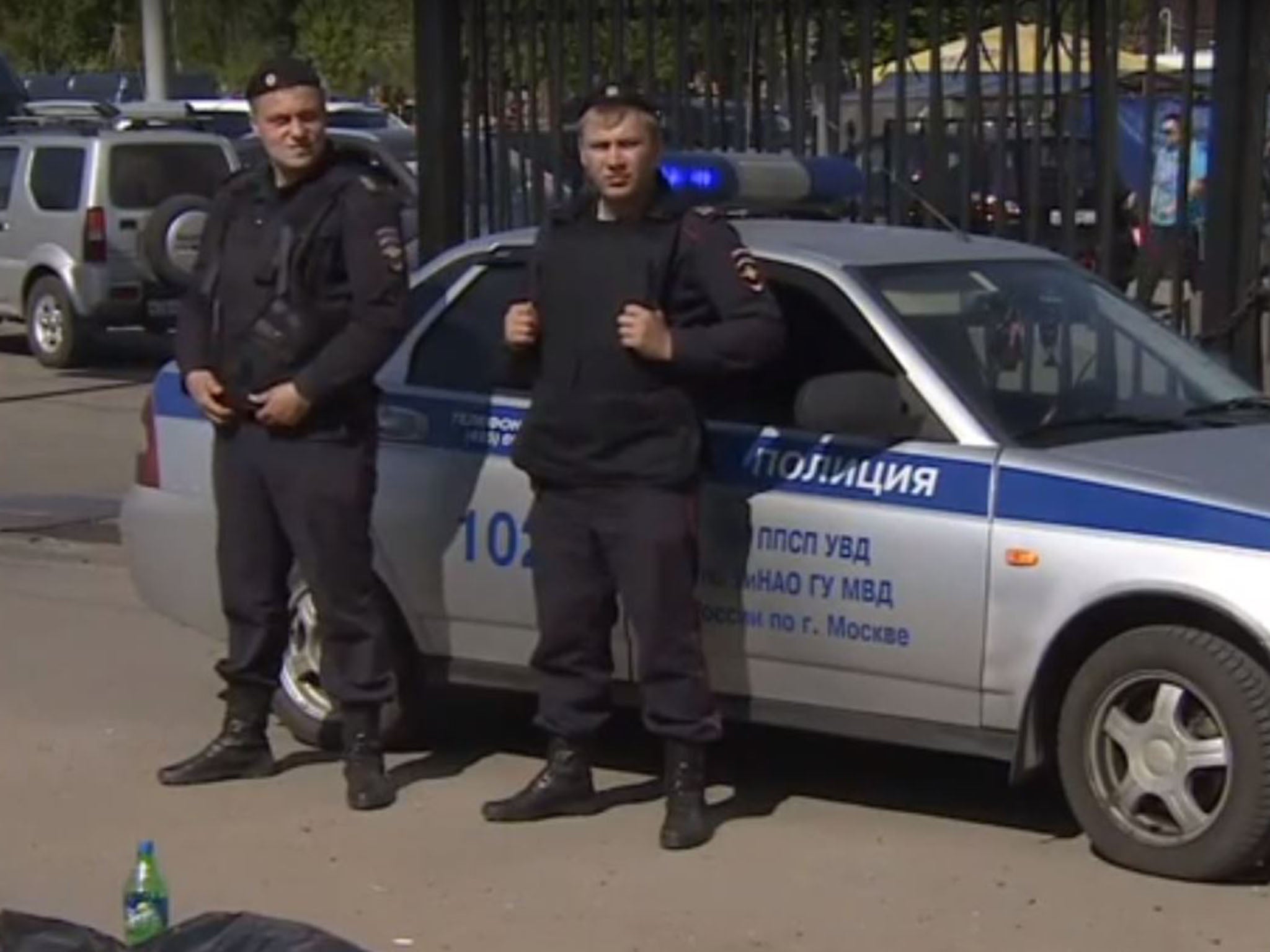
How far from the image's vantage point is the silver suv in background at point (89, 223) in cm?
1991

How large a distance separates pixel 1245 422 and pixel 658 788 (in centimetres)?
180

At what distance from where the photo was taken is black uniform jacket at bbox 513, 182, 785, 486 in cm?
647

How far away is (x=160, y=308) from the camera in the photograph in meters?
20.0

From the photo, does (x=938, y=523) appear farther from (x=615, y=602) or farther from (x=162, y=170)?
(x=162, y=170)

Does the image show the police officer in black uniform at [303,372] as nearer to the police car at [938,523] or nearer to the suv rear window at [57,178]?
the police car at [938,523]

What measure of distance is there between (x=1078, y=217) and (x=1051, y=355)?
→ 14.2 feet

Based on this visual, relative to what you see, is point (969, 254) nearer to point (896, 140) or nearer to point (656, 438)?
point (656, 438)

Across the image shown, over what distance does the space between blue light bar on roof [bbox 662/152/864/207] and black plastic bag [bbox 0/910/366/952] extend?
10.4ft

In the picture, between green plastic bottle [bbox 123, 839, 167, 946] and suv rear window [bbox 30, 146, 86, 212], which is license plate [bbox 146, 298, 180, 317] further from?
green plastic bottle [bbox 123, 839, 167, 946]

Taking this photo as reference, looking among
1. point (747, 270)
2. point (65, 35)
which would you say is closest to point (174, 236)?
point (747, 270)

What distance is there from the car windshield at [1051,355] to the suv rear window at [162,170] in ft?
45.2

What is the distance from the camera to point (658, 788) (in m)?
7.22

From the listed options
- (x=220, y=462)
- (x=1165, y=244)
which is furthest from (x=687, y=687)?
(x=1165, y=244)

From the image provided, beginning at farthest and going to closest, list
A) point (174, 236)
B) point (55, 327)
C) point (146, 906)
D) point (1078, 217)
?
1. point (55, 327)
2. point (174, 236)
3. point (1078, 217)
4. point (146, 906)
